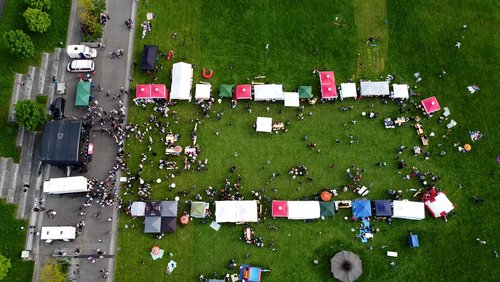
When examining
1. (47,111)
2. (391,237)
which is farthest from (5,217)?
(391,237)

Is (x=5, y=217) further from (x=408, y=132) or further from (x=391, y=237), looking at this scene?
(x=408, y=132)

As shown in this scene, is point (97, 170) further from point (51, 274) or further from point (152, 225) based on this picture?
point (51, 274)

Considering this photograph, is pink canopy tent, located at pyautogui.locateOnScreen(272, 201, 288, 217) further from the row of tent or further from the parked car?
the parked car

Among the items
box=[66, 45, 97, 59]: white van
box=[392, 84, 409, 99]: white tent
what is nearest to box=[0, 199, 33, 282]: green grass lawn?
box=[66, 45, 97, 59]: white van

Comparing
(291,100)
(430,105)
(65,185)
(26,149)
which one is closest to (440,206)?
(430,105)

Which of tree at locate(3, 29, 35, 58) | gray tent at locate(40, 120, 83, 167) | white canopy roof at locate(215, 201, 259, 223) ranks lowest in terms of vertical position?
white canopy roof at locate(215, 201, 259, 223)
